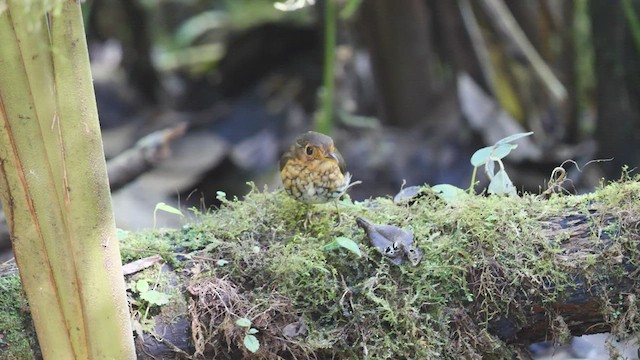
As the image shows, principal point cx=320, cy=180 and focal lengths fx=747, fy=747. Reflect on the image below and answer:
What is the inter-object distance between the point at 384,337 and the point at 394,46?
3564 millimetres

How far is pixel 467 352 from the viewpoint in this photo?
1.97 m

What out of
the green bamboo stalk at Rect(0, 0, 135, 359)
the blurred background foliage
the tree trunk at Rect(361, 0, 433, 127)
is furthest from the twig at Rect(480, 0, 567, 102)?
the green bamboo stalk at Rect(0, 0, 135, 359)

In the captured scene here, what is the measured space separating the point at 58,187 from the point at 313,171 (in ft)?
2.36

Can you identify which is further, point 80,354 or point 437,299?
point 437,299

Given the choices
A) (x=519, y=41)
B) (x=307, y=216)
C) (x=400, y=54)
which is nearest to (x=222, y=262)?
(x=307, y=216)

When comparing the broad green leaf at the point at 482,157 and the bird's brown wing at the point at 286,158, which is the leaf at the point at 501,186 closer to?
the broad green leaf at the point at 482,157

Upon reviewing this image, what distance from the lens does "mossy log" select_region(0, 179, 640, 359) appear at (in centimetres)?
193

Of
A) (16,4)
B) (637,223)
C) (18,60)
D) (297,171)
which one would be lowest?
(637,223)

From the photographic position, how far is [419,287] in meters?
1.99

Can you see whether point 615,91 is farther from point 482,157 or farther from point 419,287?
point 419,287

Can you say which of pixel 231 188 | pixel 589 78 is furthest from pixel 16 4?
pixel 589 78

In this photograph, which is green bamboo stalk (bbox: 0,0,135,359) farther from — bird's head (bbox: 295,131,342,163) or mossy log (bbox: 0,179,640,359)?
bird's head (bbox: 295,131,342,163)

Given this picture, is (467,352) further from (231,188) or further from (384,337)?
(231,188)

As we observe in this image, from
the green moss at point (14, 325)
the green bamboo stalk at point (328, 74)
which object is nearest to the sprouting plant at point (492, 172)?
the green moss at point (14, 325)
